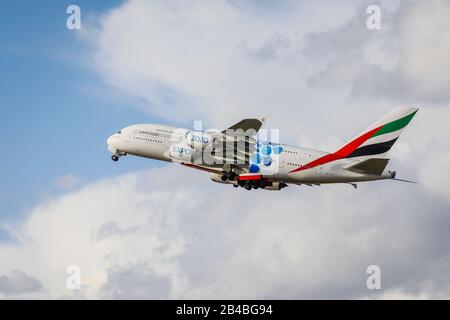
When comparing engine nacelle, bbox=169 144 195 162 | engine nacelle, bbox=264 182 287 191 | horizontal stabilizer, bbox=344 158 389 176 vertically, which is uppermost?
engine nacelle, bbox=169 144 195 162

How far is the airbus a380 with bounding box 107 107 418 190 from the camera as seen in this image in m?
102

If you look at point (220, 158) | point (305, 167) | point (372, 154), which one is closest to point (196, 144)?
point (220, 158)

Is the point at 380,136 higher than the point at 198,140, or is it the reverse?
the point at 380,136

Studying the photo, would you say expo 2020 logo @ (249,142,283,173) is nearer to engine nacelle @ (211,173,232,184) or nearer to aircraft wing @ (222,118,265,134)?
engine nacelle @ (211,173,232,184)

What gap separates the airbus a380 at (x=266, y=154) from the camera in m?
102

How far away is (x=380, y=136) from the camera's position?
4181 inches

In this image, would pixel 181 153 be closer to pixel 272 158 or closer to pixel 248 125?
pixel 272 158

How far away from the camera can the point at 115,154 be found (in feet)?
381

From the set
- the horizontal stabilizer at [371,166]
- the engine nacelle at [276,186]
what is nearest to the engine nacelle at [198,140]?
the engine nacelle at [276,186]

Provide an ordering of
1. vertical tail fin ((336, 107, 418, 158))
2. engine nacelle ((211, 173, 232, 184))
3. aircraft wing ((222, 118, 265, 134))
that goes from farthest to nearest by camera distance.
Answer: engine nacelle ((211, 173, 232, 184)) < vertical tail fin ((336, 107, 418, 158)) < aircraft wing ((222, 118, 265, 134))

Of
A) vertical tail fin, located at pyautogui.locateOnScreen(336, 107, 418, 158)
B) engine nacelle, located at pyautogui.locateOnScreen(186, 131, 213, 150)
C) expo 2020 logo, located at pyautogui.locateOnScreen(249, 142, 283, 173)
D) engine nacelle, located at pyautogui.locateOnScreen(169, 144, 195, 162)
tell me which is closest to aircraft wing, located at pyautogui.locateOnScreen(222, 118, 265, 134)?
engine nacelle, located at pyautogui.locateOnScreen(186, 131, 213, 150)

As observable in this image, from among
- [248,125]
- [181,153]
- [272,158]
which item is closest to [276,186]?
[272,158]

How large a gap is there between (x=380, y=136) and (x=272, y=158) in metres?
14.0
